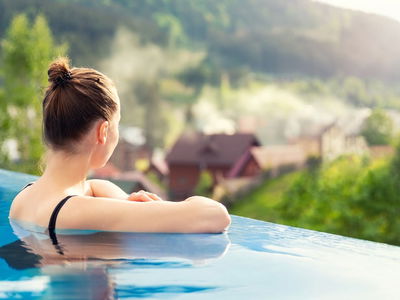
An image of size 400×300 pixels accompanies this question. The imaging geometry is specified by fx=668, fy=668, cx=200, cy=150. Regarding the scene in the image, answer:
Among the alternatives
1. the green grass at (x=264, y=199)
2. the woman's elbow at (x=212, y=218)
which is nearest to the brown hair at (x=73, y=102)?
the woman's elbow at (x=212, y=218)

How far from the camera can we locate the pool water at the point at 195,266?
3.90ft

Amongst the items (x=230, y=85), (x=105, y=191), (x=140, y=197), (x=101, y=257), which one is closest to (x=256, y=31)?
(x=230, y=85)

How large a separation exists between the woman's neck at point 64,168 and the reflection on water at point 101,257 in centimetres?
15

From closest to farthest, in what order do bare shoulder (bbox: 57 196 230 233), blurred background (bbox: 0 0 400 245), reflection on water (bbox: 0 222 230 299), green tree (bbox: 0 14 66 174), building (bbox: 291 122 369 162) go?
1. reflection on water (bbox: 0 222 230 299)
2. bare shoulder (bbox: 57 196 230 233)
3. green tree (bbox: 0 14 66 174)
4. blurred background (bbox: 0 0 400 245)
5. building (bbox: 291 122 369 162)

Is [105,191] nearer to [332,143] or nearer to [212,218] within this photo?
[212,218]

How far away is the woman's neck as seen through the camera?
173 cm

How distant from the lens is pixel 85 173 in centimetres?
177

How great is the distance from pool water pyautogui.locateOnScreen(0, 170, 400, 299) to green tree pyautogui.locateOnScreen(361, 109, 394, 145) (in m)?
15.9

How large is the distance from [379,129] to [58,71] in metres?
16.6

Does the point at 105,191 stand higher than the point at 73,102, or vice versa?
the point at 73,102

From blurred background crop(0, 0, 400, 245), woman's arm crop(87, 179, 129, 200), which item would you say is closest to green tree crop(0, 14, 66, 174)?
blurred background crop(0, 0, 400, 245)

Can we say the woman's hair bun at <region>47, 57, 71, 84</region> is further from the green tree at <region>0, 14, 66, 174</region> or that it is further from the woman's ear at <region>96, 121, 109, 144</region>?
the green tree at <region>0, 14, 66, 174</region>

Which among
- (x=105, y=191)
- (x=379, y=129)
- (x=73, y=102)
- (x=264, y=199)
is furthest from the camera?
(x=264, y=199)

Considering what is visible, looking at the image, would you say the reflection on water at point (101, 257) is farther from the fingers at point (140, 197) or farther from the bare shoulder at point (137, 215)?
the fingers at point (140, 197)
